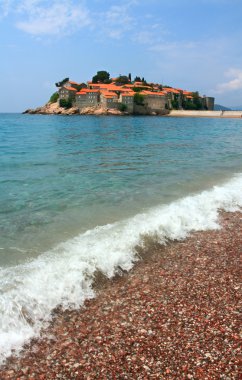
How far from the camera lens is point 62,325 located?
559cm

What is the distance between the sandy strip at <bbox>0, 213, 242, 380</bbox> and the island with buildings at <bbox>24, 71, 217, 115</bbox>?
146 metres

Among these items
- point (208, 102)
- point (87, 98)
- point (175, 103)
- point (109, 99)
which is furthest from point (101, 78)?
point (208, 102)

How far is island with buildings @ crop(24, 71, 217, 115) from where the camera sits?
494 feet

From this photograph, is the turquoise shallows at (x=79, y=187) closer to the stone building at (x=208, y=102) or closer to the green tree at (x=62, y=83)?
the green tree at (x=62, y=83)

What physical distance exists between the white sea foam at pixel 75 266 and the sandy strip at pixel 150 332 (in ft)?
1.25

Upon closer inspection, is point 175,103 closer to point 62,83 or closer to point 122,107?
point 122,107

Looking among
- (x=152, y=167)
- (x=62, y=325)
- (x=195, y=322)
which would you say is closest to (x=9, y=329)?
(x=62, y=325)

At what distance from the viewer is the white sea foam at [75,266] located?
563 cm

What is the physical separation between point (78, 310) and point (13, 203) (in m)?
7.93

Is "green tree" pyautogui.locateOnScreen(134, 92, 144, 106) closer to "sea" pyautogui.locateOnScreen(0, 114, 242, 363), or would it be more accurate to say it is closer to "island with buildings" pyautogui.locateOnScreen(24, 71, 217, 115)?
"island with buildings" pyautogui.locateOnScreen(24, 71, 217, 115)

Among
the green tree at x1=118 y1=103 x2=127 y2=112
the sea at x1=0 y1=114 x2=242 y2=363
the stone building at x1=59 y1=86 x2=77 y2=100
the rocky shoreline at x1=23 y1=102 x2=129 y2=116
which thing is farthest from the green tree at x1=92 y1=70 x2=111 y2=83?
the sea at x1=0 y1=114 x2=242 y2=363

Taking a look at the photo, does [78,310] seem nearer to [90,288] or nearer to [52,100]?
[90,288]

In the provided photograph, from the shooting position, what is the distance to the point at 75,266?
24.1ft

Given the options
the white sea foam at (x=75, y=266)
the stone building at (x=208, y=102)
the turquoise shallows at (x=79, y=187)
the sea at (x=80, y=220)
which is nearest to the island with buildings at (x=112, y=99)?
the stone building at (x=208, y=102)
